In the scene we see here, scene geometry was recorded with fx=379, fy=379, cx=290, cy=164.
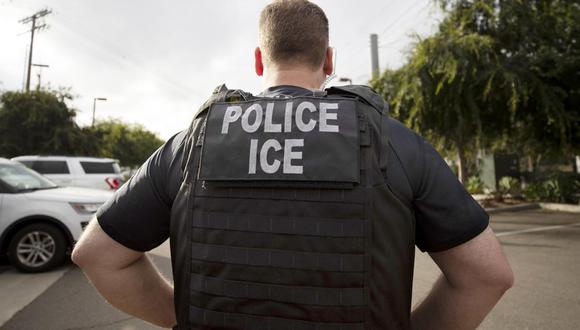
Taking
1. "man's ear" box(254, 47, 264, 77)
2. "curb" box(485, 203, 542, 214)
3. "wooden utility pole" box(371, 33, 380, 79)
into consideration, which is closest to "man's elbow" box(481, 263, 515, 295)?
"man's ear" box(254, 47, 264, 77)

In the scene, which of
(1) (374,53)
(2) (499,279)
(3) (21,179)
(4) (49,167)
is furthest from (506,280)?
(1) (374,53)

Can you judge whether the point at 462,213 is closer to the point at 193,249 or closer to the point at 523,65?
the point at 193,249

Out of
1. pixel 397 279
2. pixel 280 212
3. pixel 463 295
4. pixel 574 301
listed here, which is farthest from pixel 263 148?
pixel 574 301

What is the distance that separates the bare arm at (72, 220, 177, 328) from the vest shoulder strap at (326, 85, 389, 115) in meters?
0.94

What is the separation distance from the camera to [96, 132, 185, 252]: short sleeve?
4.35ft

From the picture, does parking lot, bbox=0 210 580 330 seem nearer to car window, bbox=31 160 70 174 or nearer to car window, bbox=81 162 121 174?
car window, bbox=81 162 121 174

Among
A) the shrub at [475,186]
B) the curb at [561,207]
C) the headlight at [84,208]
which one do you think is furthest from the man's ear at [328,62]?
the shrub at [475,186]

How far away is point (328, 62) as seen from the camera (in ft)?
4.99

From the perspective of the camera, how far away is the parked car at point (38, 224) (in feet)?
17.5

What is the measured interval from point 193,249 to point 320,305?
1.45ft

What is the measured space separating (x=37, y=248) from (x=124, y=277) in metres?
5.01

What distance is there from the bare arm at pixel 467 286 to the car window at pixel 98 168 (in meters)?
11.5

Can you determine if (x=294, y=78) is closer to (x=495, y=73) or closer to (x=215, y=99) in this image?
(x=215, y=99)

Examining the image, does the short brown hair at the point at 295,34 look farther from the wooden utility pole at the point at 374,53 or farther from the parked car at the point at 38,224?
the wooden utility pole at the point at 374,53
